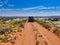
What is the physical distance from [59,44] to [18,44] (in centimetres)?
382

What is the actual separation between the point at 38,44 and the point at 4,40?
4333mm

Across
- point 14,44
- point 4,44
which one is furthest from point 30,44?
point 4,44

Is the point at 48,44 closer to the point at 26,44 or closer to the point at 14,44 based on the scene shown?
the point at 26,44

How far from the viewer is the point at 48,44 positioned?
1448cm

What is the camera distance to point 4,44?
49.9 feet

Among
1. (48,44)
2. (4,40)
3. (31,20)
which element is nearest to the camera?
(48,44)

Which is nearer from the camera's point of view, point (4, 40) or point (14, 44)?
point (14, 44)

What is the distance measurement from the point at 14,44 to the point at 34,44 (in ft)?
6.15

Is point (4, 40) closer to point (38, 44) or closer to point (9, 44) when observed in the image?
point (9, 44)

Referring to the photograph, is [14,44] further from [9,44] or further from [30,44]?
[30,44]

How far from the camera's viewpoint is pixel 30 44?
14828mm

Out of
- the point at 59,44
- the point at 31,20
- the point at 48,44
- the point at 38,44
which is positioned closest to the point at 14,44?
the point at 38,44

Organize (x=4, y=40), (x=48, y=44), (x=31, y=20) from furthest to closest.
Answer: (x=31, y=20), (x=4, y=40), (x=48, y=44)

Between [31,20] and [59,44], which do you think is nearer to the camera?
[59,44]
